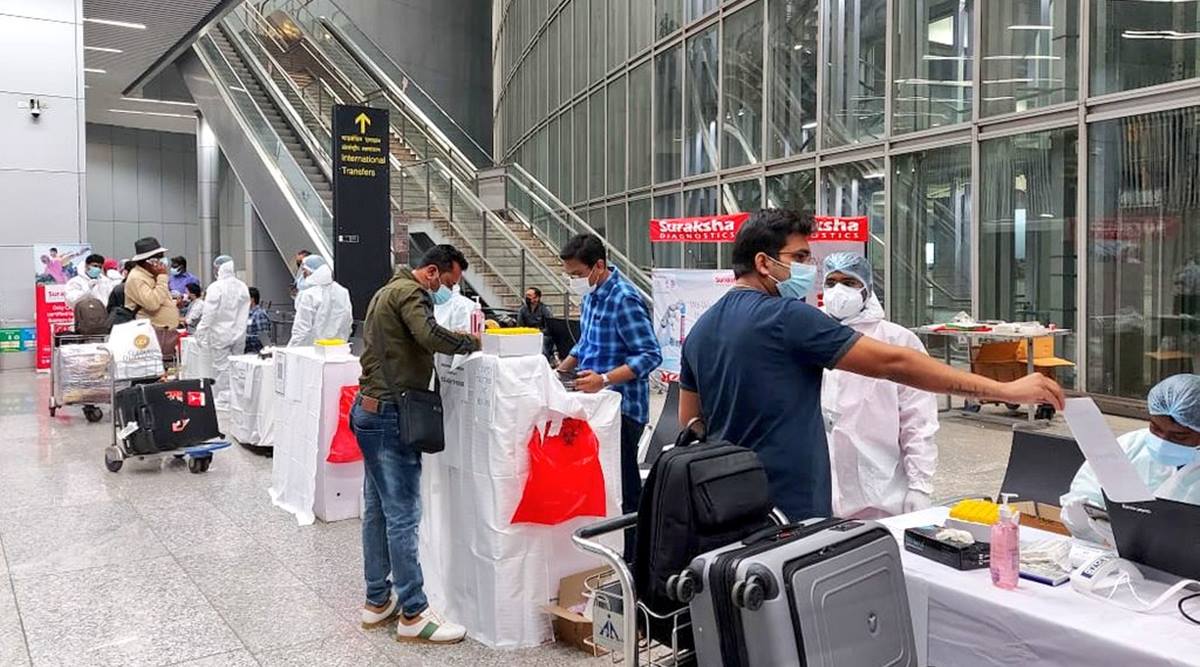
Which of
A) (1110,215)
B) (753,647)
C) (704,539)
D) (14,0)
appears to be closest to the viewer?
(753,647)

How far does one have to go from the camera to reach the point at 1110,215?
28.7ft

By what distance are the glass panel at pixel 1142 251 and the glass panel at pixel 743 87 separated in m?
4.96

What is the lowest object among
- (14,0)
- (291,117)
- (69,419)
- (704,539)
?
(69,419)

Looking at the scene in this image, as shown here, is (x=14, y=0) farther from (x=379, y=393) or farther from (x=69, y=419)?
(x=379, y=393)

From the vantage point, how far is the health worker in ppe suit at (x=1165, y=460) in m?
2.41

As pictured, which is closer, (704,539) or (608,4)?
(704,539)

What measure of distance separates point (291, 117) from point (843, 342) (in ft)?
52.2

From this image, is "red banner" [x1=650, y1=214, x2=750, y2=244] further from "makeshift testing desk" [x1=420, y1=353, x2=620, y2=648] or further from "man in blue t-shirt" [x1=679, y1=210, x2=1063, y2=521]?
"man in blue t-shirt" [x1=679, y1=210, x2=1063, y2=521]

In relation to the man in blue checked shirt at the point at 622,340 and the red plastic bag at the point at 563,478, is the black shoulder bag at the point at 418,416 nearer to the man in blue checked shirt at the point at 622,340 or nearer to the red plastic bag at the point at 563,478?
the red plastic bag at the point at 563,478

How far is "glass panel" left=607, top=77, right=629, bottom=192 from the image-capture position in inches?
653

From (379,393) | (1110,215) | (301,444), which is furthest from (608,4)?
(379,393)

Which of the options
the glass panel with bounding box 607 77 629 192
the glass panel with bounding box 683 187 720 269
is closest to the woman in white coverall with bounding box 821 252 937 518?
the glass panel with bounding box 683 187 720 269

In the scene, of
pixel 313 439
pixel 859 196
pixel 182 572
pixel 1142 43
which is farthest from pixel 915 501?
pixel 859 196

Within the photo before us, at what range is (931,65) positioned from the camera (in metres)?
10.4
